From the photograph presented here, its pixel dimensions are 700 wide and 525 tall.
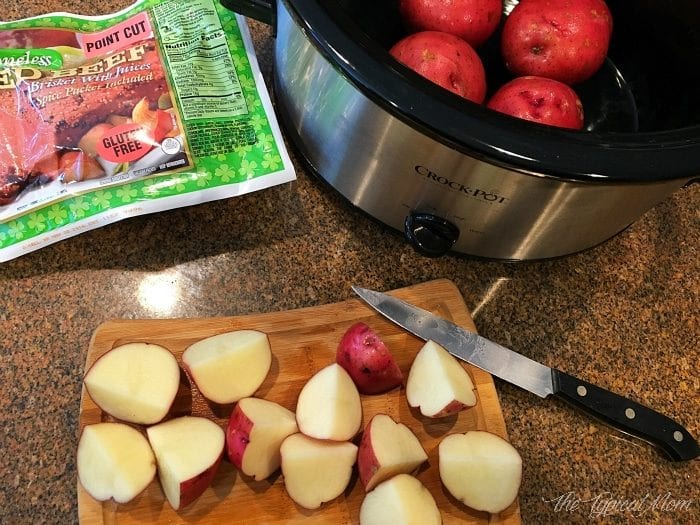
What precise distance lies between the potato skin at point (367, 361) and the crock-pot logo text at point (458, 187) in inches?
8.1

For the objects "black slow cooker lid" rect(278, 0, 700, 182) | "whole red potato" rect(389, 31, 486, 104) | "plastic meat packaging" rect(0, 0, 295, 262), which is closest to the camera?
"black slow cooker lid" rect(278, 0, 700, 182)

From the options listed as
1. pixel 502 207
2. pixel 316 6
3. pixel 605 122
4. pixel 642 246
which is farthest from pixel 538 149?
pixel 642 246

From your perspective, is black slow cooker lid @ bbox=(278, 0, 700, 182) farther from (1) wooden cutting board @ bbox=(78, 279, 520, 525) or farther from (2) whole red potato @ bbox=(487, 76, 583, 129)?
(1) wooden cutting board @ bbox=(78, 279, 520, 525)

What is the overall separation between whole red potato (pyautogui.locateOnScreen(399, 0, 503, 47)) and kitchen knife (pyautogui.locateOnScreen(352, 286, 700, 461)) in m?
0.34

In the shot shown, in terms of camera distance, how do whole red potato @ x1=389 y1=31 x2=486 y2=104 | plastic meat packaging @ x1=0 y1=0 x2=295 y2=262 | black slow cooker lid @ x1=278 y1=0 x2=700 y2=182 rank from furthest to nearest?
plastic meat packaging @ x1=0 y1=0 x2=295 y2=262
whole red potato @ x1=389 y1=31 x2=486 y2=104
black slow cooker lid @ x1=278 y1=0 x2=700 y2=182

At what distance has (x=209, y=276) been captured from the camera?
2.62 ft

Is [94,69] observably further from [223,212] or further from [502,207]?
[502,207]

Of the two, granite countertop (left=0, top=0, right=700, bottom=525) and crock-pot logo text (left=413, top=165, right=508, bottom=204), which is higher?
crock-pot logo text (left=413, top=165, right=508, bottom=204)

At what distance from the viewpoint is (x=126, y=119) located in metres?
0.80

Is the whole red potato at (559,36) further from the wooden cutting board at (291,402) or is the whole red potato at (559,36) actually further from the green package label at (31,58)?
the green package label at (31,58)

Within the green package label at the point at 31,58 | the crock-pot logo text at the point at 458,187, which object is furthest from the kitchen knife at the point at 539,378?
the green package label at the point at 31,58

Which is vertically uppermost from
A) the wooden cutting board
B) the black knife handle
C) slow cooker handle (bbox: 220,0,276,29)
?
slow cooker handle (bbox: 220,0,276,29)

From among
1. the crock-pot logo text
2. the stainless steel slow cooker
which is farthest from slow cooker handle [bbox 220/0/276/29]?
the crock-pot logo text

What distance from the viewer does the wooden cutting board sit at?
2.16ft
